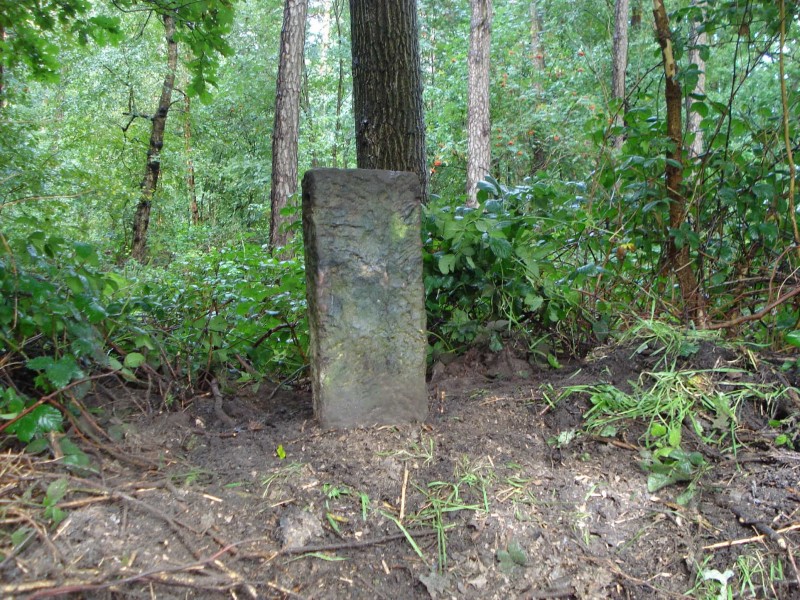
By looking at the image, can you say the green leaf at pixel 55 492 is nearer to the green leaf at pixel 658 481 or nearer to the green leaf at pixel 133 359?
the green leaf at pixel 133 359

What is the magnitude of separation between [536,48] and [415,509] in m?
16.0

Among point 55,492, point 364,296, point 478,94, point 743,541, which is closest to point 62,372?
point 55,492

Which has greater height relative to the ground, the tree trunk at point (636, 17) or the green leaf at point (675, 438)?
the tree trunk at point (636, 17)

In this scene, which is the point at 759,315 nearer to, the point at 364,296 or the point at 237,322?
the point at 364,296

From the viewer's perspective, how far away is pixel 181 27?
397 cm

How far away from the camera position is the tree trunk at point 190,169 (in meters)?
15.1

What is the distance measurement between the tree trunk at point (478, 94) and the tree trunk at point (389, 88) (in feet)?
25.7

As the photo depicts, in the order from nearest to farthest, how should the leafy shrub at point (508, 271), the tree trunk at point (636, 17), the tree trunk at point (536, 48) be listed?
the leafy shrub at point (508, 271), the tree trunk at point (636, 17), the tree trunk at point (536, 48)

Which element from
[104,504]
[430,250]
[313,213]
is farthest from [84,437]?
[430,250]

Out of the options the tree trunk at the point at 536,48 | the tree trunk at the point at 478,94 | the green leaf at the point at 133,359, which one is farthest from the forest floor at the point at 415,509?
the tree trunk at the point at 536,48

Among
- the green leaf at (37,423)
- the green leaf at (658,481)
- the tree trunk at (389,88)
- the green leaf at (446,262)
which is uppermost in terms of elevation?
the tree trunk at (389,88)

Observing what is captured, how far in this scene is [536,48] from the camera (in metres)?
15.8

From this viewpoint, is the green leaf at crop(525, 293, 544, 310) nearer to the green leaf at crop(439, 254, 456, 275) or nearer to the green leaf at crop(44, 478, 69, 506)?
the green leaf at crop(439, 254, 456, 275)

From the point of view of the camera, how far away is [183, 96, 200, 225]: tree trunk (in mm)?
15133
